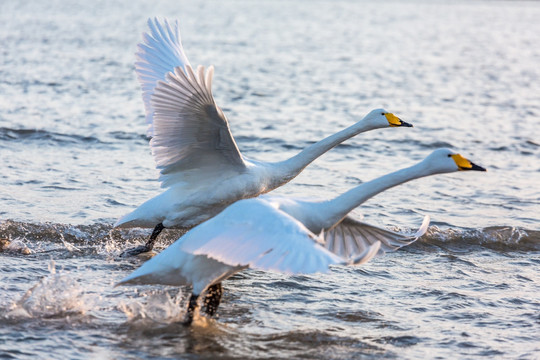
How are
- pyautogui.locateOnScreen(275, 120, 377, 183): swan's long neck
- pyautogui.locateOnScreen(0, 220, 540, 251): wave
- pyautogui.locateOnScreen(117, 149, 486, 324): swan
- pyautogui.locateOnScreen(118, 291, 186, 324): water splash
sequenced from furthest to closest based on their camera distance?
pyautogui.locateOnScreen(0, 220, 540, 251): wave, pyautogui.locateOnScreen(275, 120, 377, 183): swan's long neck, pyautogui.locateOnScreen(118, 291, 186, 324): water splash, pyautogui.locateOnScreen(117, 149, 486, 324): swan

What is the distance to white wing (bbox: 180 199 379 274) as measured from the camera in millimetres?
5098

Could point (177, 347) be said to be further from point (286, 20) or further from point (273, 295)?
point (286, 20)

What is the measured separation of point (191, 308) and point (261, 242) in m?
1.28

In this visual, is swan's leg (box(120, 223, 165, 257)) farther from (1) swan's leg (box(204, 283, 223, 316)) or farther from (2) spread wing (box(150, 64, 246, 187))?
(1) swan's leg (box(204, 283, 223, 316))

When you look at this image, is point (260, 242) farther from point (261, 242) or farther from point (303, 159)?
point (303, 159)

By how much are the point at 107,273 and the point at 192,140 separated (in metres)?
1.51

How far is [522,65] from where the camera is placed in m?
24.6

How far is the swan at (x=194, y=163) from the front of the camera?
724cm

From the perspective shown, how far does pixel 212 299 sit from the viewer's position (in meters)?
6.80

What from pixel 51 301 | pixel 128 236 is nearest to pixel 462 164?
pixel 51 301

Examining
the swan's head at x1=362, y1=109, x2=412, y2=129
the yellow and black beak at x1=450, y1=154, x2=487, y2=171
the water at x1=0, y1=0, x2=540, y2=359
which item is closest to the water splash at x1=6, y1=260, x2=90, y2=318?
the water at x1=0, y1=0, x2=540, y2=359

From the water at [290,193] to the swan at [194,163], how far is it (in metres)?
0.74

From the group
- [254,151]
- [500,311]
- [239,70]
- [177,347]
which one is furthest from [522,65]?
[177,347]

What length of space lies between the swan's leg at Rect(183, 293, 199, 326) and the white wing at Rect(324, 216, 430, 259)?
1279 mm
